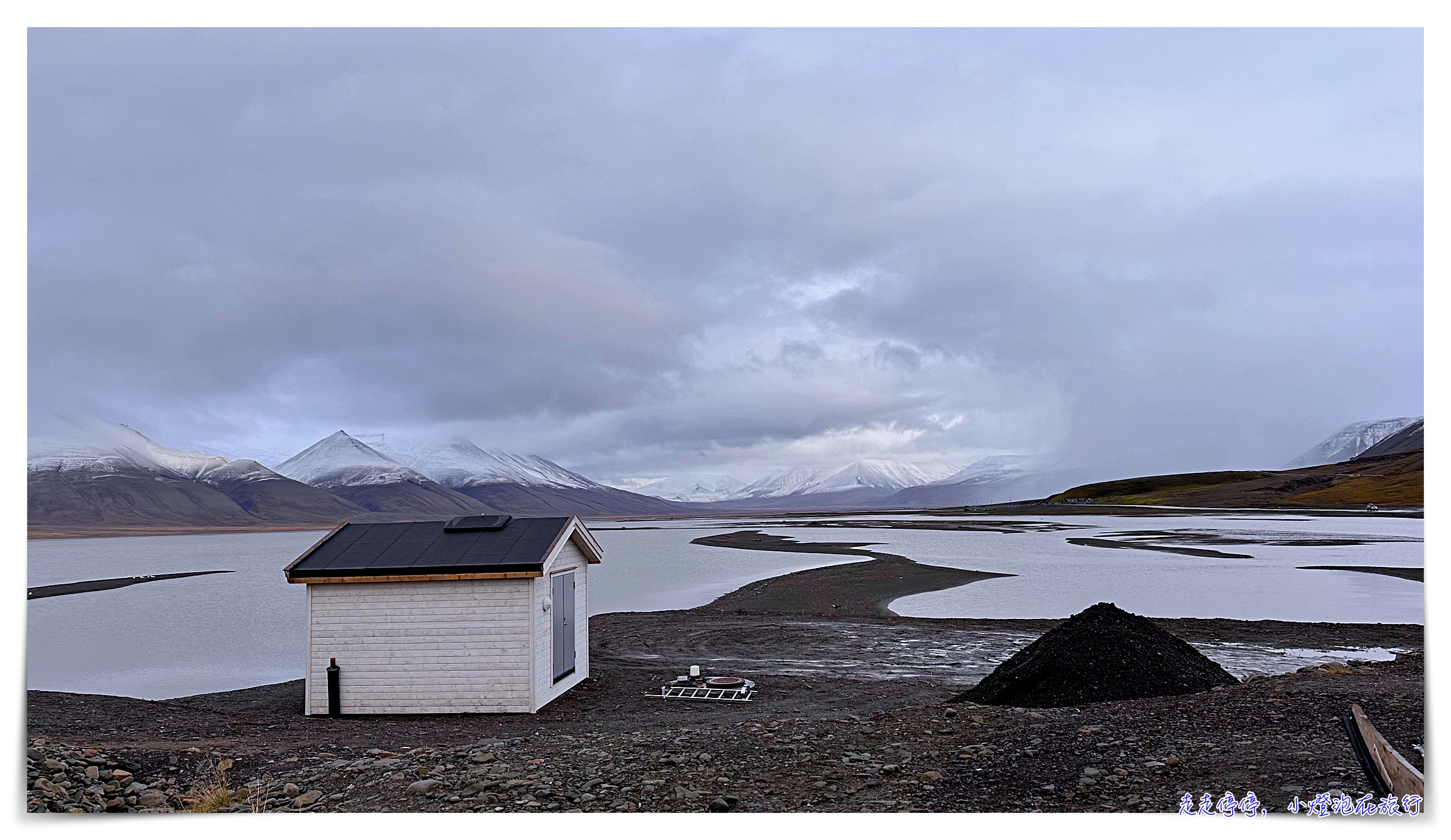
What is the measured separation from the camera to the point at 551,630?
15.4 m

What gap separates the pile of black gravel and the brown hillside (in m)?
115

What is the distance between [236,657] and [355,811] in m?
15.8

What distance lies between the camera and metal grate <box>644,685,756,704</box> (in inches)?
588

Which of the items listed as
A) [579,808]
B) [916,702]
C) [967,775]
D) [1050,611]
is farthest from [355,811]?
[1050,611]

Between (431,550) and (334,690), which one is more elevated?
(431,550)

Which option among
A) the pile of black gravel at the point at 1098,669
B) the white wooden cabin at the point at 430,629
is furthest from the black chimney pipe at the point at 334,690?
the pile of black gravel at the point at 1098,669

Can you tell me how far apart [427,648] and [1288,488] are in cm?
15926

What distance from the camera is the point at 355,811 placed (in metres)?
8.27

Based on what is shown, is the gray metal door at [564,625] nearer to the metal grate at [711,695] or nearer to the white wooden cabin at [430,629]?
the white wooden cabin at [430,629]

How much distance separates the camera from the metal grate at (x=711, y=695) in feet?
49.0

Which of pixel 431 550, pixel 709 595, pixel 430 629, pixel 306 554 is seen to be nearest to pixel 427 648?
pixel 430 629

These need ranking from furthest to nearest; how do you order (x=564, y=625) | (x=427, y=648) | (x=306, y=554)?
1. (x=564, y=625)
2. (x=306, y=554)
3. (x=427, y=648)

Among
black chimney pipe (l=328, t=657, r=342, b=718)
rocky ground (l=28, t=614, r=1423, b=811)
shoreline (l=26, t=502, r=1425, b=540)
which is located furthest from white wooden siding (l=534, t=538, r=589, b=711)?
shoreline (l=26, t=502, r=1425, b=540)

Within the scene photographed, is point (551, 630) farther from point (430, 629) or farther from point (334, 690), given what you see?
point (334, 690)
